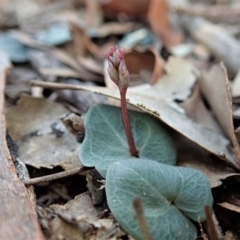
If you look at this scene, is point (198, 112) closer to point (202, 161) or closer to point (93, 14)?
point (202, 161)

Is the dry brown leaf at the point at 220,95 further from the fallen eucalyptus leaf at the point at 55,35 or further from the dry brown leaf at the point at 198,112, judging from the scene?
the fallen eucalyptus leaf at the point at 55,35

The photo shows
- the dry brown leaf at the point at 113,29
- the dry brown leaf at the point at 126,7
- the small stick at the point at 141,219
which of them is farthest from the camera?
the dry brown leaf at the point at 126,7

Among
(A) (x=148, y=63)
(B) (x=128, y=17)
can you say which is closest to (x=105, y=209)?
(A) (x=148, y=63)

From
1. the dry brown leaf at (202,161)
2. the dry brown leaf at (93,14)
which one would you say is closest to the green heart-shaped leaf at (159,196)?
the dry brown leaf at (202,161)

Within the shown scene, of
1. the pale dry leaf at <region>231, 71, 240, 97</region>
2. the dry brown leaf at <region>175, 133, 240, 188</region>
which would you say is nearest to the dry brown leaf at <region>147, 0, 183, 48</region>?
the pale dry leaf at <region>231, 71, 240, 97</region>

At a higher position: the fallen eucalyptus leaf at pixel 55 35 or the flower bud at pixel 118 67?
the flower bud at pixel 118 67

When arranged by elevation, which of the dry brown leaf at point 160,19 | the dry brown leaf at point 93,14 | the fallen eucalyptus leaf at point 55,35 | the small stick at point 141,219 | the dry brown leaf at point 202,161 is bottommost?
the fallen eucalyptus leaf at point 55,35

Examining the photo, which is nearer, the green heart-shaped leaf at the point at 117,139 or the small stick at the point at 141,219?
the small stick at the point at 141,219

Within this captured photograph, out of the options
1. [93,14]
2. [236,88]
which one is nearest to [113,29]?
[93,14]

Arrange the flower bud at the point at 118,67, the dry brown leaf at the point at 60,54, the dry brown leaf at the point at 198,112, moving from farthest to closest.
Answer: the dry brown leaf at the point at 60,54
the dry brown leaf at the point at 198,112
the flower bud at the point at 118,67

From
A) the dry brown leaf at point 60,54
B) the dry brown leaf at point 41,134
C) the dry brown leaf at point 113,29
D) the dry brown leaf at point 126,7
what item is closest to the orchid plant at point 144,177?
the dry brown leaf at point 41,134
